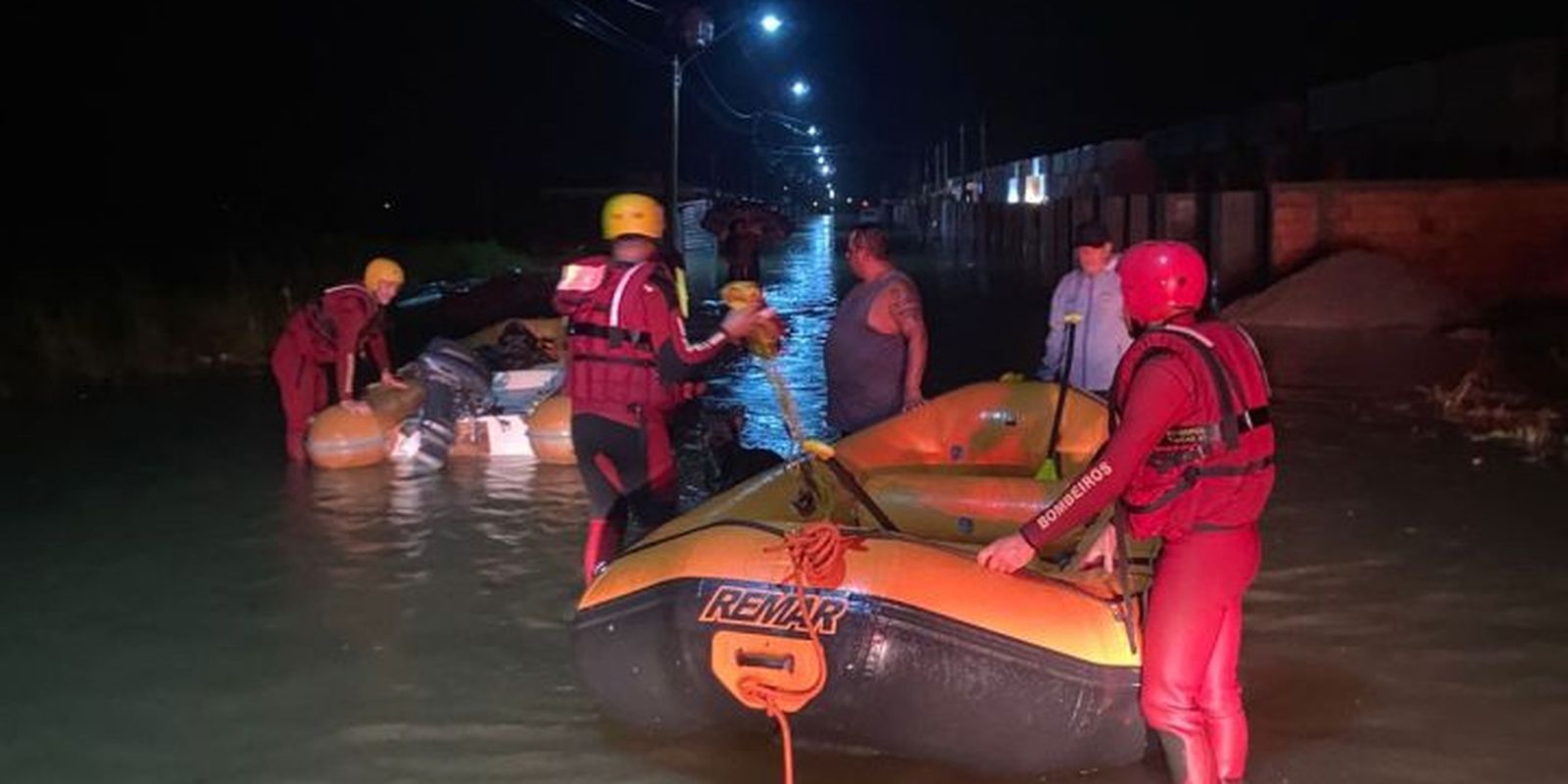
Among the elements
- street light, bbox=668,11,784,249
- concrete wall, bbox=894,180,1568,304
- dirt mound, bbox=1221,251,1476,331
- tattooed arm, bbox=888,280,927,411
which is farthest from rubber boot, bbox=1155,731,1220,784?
street light, bbox=668,11,784,249

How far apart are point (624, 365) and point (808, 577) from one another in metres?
1.46

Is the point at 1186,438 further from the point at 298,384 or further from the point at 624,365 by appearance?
the point at 298,384

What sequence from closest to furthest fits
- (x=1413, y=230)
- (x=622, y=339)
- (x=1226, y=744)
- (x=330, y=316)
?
(x=1226, y=744), (x=622, y=339), (x=330, y=316), (x=1413, y=230)

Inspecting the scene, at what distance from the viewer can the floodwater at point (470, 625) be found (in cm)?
559

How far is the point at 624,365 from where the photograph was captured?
20.3ft

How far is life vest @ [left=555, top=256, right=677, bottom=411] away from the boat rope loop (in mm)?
1272

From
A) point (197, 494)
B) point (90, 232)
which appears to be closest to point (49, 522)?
point (197, 494)

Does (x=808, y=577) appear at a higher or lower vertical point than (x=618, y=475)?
lower

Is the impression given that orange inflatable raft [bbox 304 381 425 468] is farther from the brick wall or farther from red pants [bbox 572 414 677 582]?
the brick wall

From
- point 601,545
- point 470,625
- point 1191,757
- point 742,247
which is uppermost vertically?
point 742,247

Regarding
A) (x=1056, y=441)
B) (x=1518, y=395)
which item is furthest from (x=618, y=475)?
(x=1518, y=395)

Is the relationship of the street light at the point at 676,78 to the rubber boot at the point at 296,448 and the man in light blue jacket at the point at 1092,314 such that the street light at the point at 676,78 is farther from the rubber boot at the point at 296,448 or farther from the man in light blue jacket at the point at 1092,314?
the man in light blue jacket at the point at 1092,314

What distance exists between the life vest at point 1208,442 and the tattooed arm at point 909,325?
363cm

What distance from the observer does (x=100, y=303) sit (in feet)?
60.6
